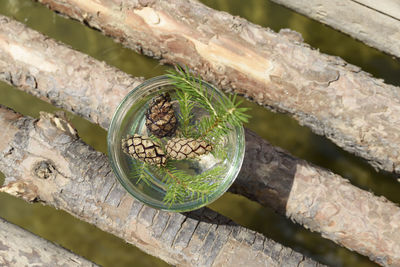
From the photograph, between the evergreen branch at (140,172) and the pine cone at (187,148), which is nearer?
the pine cone at (187,148)

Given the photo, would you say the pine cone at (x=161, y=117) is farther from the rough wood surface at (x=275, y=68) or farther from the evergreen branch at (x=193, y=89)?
the rough wood surface at (x=275, y=68)

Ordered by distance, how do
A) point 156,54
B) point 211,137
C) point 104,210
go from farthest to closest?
point 156,54 < point 104,210 < point 211,137

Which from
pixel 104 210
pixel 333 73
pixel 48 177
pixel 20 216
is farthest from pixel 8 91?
pixel 333 73

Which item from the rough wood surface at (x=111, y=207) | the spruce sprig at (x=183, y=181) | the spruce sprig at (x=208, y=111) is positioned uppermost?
the spruce sprig at (x=208, y=111)

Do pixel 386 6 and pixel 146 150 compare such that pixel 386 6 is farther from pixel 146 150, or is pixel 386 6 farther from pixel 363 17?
pixel 146 150

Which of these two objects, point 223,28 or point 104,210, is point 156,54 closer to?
point 223,28

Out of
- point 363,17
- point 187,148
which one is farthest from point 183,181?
point 363,17

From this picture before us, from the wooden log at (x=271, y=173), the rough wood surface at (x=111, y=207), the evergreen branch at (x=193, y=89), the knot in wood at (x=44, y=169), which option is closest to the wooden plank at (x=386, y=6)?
the wooden log at (x=271, y=173)
